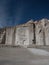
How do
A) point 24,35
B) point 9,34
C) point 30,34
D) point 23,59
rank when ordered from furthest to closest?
point 9,34 < point 24,35 < point 30,34 < point 23,59

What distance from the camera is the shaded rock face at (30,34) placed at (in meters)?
32.6

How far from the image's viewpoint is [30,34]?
3344cm

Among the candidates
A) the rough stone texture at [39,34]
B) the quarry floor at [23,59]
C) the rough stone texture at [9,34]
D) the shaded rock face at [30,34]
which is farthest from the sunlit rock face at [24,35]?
the quarry floor at [23,59]

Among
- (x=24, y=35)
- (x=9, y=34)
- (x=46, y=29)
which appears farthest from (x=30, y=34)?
(x=9, y=34)

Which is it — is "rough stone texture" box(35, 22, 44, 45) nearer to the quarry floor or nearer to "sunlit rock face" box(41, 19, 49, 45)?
"sunlit rock face" box(41, 19, 49, 45)

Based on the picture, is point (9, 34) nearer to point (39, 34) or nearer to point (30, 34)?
point (30, 34)

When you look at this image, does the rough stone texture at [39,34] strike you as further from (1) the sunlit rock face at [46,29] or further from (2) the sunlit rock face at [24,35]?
(2) the sunlit rock face at [24,35]

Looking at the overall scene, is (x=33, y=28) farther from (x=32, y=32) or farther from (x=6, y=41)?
(x=6, y=41)

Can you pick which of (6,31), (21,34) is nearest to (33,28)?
(21,34)

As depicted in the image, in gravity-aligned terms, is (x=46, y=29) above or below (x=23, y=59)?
above

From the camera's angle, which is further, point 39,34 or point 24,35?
point 24,35

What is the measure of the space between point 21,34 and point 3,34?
23.0ft

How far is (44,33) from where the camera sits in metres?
33.2

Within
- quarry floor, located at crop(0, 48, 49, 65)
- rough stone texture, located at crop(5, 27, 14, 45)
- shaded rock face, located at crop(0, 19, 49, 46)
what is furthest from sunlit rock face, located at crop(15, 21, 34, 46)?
quarry floor, located at crop(0, 48, 49, 65)
